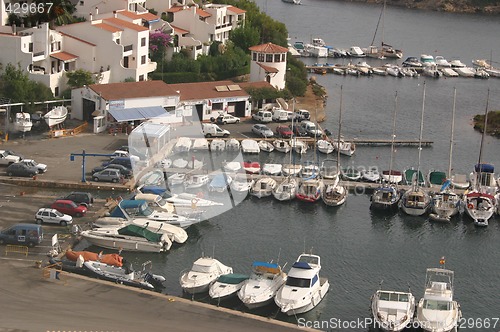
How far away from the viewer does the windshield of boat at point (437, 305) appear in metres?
30.8

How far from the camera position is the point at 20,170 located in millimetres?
42250

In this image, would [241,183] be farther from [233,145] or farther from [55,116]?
[55,116]

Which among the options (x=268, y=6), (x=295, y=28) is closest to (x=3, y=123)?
(x=295, y=28)

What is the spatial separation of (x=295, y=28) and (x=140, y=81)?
4536cm

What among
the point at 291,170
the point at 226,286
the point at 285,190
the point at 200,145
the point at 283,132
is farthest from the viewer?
the point at 283,132

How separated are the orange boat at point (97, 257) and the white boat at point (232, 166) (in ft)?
37.5

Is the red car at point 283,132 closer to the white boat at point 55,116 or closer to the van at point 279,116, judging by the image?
the van at point 279,116

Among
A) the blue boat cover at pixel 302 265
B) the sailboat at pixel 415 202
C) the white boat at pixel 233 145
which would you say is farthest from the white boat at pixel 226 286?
the white boat at pixel 233 145

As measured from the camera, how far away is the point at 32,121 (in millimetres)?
48625

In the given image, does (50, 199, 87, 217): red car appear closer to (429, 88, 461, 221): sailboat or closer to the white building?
(429, 88, 461, 221): sailboat

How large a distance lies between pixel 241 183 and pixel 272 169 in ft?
8.41

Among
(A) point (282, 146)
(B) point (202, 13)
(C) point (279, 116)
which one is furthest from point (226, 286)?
(B) point (202, 13)

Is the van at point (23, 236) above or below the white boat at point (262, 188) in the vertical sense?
above

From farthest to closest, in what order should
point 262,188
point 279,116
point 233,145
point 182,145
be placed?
point 279,116 → point 233,145 → point 182,145 → point 262,188
